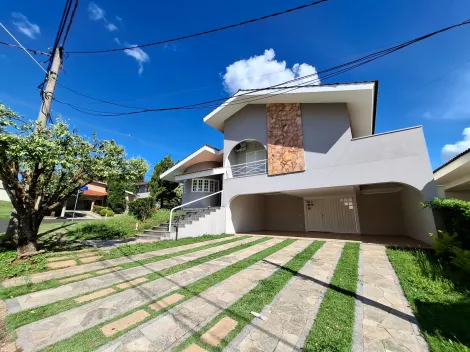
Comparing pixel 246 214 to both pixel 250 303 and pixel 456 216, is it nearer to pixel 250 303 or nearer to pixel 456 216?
pixel 456 216

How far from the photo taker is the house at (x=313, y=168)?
8.20 m

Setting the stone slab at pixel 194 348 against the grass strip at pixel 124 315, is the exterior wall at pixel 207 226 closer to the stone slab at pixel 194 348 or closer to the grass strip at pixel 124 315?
the grass strip at pixel 124 315

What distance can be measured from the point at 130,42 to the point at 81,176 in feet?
16.6

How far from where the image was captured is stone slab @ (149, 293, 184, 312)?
331 centimetres

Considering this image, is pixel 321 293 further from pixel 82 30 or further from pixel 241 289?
pixel 82 30

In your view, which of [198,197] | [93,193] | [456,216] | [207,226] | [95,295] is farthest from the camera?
[93,193]

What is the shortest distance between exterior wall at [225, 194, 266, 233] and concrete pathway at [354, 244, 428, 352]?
27.1 ft

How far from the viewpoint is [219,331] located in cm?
269

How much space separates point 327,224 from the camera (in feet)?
44.0

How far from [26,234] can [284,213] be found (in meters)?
13.5

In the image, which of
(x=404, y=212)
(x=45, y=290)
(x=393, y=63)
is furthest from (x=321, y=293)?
(x=404, y=212)

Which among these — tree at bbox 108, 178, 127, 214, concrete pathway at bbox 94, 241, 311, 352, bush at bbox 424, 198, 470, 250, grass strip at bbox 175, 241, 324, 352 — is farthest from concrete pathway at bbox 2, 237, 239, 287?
tree at bbox 108, 178, 127, 214

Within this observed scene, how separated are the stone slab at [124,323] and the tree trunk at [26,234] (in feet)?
17.6

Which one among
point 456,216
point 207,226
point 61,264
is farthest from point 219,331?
point 207,226
